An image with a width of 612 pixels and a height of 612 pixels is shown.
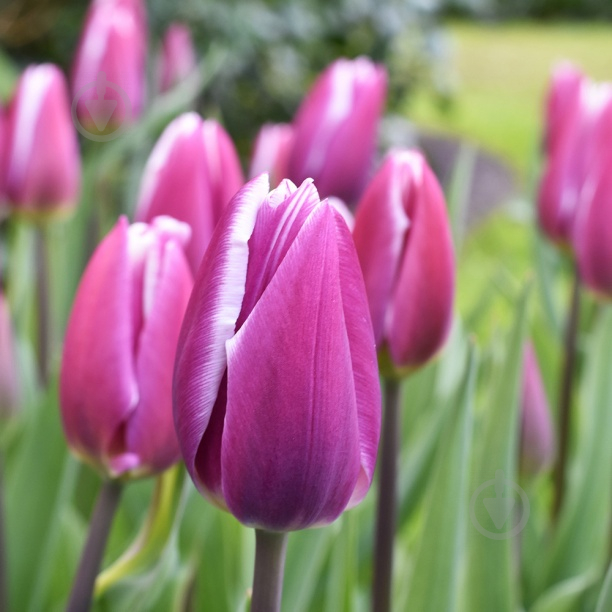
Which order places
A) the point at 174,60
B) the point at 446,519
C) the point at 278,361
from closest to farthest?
the point at 278,361 < the point at 446,519 < the point at 174,60

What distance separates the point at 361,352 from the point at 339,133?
0.55 m

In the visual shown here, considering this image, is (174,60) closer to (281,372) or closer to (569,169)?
(569,169)

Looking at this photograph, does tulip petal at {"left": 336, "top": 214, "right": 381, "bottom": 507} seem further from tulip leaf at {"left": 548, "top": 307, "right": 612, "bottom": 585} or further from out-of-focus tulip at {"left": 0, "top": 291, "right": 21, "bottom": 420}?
tulip leaf at {"left": 548, "top": 307, "right": 612, "bottom": 585}

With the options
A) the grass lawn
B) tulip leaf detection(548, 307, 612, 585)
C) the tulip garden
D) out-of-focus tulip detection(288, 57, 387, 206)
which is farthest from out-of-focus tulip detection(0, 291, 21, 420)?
the grass lawn

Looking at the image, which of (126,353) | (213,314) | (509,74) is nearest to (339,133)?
(126,353)

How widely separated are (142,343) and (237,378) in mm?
160

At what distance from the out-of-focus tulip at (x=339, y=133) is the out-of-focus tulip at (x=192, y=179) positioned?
0.20 metres

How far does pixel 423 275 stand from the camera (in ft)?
1.95

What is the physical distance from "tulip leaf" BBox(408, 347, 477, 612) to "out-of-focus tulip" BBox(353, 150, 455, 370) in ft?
0.16

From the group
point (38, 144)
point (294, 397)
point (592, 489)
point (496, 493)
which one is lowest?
point (592, 489)

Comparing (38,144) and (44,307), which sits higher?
(38,144)

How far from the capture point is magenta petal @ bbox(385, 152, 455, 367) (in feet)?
1.95

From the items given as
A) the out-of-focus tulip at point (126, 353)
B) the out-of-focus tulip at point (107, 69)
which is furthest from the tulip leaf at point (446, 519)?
the out-of-focus tulip at point (107, 69)

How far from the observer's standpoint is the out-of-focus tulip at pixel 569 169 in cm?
96
